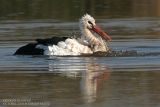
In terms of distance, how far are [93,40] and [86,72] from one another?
4.61 m

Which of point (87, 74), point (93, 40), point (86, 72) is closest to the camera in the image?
point (87, 74)

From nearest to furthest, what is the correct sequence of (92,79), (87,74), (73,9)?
(92,79) → (87,74) → (73,9)

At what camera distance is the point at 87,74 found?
47.3 ft

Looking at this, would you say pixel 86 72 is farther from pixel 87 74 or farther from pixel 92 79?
pixel 92 79

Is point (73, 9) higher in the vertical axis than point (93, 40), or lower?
higher

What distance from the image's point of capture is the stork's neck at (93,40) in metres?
19.0

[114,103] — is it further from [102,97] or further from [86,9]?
[86,9]

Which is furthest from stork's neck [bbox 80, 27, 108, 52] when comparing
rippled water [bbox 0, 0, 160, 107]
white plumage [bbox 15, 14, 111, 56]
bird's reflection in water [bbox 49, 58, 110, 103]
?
bird's reflection in water [bbox 49, 58, 110, 103]

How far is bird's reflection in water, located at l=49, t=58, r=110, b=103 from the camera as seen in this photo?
1220 centimetres

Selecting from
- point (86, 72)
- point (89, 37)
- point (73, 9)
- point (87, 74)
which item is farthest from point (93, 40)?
point (73, 9)

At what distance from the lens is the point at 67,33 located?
23031 millimetres

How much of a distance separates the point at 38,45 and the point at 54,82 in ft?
17.3

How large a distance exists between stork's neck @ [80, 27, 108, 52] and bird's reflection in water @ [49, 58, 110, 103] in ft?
8.77

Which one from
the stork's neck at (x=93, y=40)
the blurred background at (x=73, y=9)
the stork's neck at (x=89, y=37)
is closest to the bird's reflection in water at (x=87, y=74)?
the stork's neck at (x=93, y=40)
